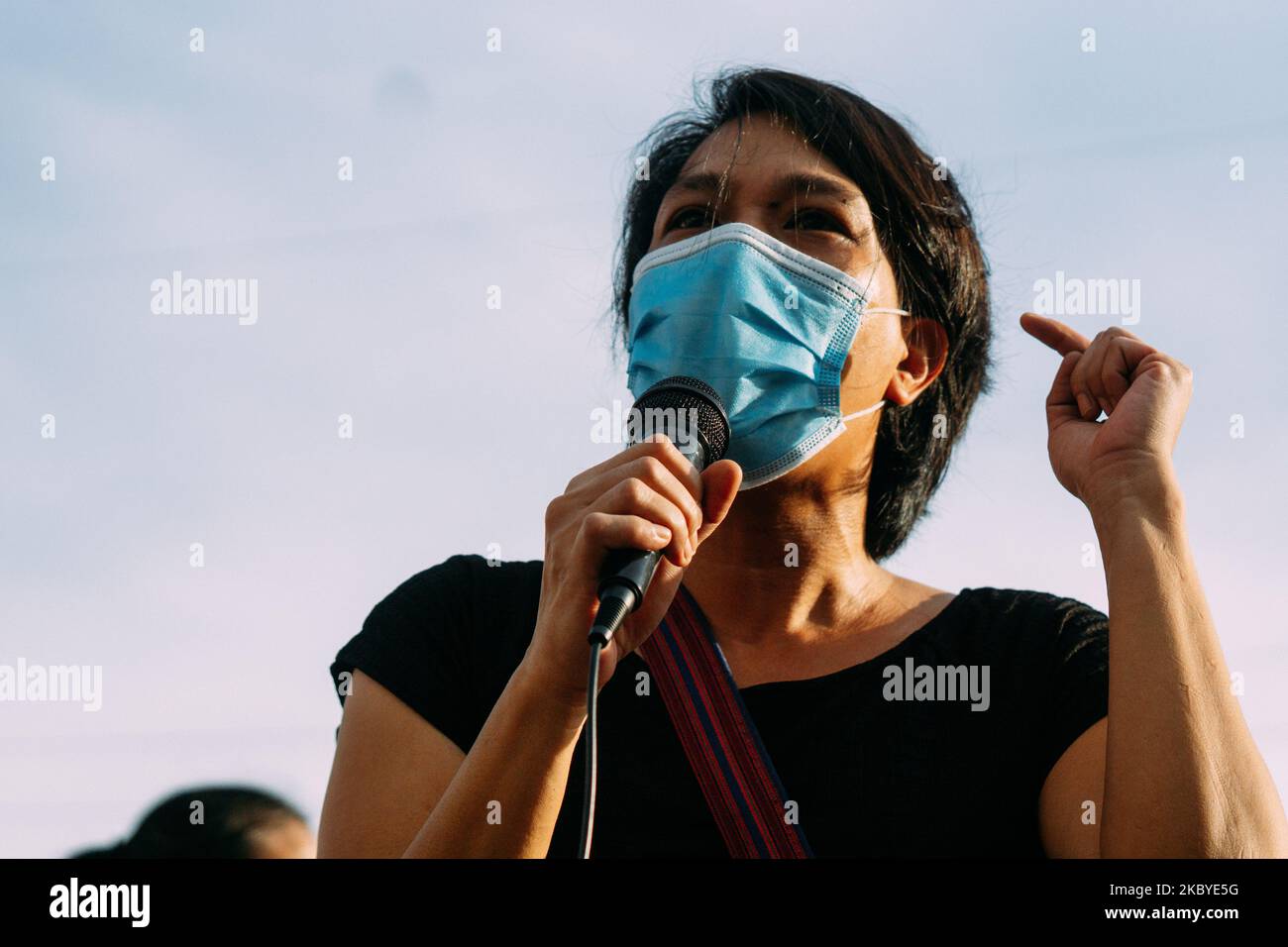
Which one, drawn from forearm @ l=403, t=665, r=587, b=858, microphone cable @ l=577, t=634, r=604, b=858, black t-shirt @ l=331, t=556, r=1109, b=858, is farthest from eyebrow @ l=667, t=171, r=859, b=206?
microphone cable @ l=577, t=634, r=604, b=858

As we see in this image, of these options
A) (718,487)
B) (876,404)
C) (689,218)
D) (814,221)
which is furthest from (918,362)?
(718,487)

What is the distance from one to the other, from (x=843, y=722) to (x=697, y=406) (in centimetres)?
78

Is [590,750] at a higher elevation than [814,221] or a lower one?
lower

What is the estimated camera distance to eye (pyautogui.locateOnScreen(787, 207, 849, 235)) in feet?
11.9

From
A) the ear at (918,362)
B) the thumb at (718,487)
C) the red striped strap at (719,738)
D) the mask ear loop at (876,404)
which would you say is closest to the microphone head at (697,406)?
the thumb at (718,487)

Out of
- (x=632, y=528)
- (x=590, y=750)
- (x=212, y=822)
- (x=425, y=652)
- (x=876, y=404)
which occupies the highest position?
(x=876, y=404)

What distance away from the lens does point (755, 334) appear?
3.44m

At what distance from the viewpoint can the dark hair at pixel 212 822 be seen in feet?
15.5

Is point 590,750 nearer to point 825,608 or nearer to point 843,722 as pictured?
point 843,722

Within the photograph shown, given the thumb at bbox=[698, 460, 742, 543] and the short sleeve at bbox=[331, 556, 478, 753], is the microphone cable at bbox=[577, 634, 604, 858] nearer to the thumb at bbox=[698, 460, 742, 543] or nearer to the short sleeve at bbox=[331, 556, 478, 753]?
the thumb at bbox=[698, 460, 742, 543]

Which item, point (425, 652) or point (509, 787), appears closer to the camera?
point (509, 787)
